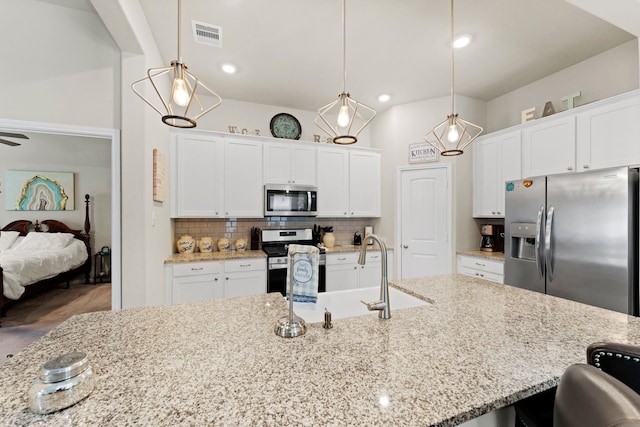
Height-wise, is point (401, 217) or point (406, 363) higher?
point (401, 217)

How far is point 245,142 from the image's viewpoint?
3465 millimetres

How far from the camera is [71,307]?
3.65m

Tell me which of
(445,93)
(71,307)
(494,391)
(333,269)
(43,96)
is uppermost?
(445,93)

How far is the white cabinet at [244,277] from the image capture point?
10.2ft

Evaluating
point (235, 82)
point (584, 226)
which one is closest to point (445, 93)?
point (584, 226)

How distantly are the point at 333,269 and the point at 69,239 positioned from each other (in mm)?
4139

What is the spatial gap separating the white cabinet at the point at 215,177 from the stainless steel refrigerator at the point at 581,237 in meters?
2.92

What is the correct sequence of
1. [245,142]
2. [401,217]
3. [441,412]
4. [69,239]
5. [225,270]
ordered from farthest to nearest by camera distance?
[69,239] → [401,217] → [245,142] → [225,270] → [441,412]

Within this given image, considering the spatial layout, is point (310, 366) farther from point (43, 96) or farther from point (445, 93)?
point (445, 93)

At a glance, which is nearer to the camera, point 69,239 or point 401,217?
point 401,217

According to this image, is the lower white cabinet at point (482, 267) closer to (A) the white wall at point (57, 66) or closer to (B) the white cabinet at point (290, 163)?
(B) the white cabinet at point (290, 163)

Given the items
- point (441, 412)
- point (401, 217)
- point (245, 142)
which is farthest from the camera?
point (401, 217)

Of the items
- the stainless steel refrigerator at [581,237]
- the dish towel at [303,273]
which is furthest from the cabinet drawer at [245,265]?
the stainless steel refrigerator at [581,237]

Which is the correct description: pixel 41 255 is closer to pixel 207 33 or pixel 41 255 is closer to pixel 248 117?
pixel 248 117
